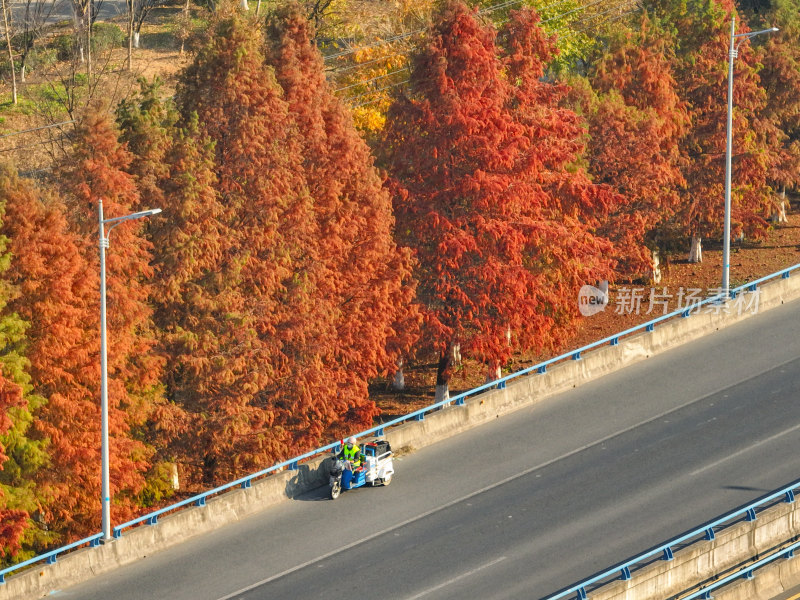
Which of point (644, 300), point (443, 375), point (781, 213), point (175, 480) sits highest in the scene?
point (781, 213)

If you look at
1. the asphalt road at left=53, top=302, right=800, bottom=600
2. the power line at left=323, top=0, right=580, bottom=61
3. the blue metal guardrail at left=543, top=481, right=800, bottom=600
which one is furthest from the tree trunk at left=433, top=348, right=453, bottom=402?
the power line at left=323, top=0, right=580, bottom=61

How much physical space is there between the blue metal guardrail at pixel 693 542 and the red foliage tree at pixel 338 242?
1204 cm

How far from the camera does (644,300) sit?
179 feet

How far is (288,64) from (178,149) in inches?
167

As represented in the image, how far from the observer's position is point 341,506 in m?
33.2

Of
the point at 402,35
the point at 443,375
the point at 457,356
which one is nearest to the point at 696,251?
the point at 457,356

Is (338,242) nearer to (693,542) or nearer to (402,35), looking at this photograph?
(693,542)

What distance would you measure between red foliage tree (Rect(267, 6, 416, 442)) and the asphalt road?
4.29 metres

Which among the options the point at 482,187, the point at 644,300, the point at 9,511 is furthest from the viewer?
the point at 644,300

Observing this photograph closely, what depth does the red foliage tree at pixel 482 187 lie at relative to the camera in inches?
1631

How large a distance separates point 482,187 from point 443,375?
663 centimetres

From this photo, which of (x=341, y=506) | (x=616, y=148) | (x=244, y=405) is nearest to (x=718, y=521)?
(x=341, y=506)

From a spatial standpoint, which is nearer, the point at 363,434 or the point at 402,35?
the point at 363,434

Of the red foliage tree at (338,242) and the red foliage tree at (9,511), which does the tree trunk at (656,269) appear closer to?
the red foliage tree at (338,242)
